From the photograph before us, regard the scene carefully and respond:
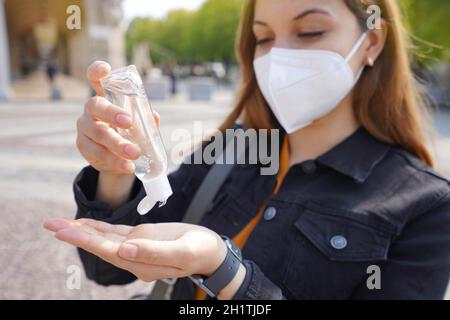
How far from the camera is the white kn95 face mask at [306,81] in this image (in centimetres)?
151

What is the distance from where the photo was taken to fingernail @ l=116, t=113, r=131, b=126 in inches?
38.8

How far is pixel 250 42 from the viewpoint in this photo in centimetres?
183

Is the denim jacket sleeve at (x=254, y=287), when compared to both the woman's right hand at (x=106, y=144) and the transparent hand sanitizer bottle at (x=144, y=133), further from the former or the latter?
the woman's right hand at (x=106, y=144)

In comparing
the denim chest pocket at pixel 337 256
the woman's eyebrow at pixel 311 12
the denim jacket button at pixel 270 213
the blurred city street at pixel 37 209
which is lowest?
the blurred city street at pixel 37 209

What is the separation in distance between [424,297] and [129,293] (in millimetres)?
1647

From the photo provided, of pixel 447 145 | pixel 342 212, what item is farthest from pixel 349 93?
pixel 447 145

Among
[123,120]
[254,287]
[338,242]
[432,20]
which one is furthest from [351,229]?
[432,20]

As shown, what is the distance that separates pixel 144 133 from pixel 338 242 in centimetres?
70

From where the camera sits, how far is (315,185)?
1.45 metres

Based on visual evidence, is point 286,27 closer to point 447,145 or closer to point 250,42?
point 250,42

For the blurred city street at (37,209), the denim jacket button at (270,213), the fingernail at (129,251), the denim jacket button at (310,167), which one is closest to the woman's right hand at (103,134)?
the fingernail at (129,251)

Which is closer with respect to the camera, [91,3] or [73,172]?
[73,172]

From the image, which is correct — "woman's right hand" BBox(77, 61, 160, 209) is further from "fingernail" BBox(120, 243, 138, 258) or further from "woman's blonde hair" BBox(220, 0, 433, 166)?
"woman's blonde hair" BBox(220, 0, 433, 166)

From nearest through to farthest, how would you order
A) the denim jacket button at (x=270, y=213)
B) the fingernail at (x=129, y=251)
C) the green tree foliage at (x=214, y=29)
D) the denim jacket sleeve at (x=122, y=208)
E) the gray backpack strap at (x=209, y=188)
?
the fingernail at (x=129, y=251) < the denim jacket sleeve at (x=122, y=208) < the denim jacket button at (x=270, y=213) < the gray backpack strap at (x=209, y=188) < the green tree foliage at (x=214, y=29)
